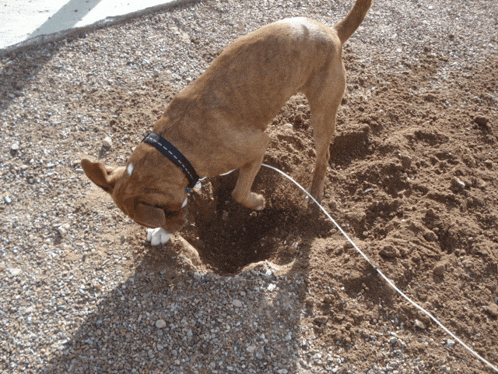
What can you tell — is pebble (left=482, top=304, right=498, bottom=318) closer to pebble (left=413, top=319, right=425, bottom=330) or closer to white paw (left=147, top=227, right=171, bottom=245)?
pebble (left=413, top=319, right=425, bottom=330)

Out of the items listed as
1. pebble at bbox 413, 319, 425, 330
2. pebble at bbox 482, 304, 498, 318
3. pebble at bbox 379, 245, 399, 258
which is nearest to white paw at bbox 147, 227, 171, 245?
pebble at bbox 379, 245, 399, 258

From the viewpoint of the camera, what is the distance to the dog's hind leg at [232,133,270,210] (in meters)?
3.67

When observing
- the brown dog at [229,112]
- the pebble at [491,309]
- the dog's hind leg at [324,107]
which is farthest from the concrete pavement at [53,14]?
the pebble at [491,309]

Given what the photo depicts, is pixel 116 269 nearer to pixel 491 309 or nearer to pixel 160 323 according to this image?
pixel 160 323

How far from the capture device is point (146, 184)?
10.5 feet

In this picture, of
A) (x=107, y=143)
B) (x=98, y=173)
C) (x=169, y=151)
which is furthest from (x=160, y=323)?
(x=107, y=143)

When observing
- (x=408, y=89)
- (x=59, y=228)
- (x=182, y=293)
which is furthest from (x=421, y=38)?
(x=59, y=228)

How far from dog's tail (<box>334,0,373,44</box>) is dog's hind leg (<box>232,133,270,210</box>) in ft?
4.61

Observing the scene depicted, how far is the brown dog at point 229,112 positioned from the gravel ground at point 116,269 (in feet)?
2.57

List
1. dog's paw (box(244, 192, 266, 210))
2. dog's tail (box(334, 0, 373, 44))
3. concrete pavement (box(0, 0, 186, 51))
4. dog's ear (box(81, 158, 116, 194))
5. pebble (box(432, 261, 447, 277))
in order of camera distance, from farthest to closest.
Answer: concrete pavement (box(0, 0, 186, 51))
dog's paw (box(244, 192, 266, 210))
dog's tail (box(334, 0, 373, 44))
pebble (box(432, 261, 447, 277))
dog's ear (box(81, 158, 116, 194))

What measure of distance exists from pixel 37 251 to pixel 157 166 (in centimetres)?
174

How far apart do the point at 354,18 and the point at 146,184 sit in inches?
105

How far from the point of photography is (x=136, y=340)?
342 cm

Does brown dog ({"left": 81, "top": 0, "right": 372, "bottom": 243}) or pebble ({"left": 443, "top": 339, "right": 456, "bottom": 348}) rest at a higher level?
brown dog ({"left": 81, "top": 0, "right": 372, "bottom": 243})
